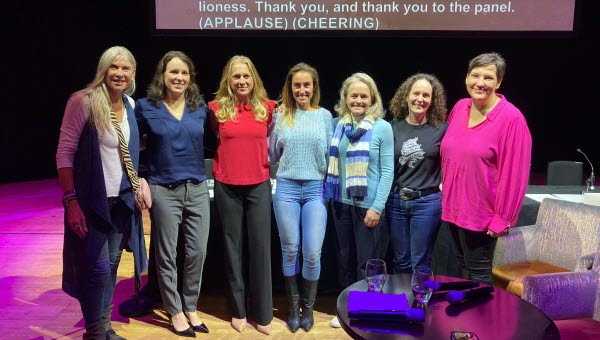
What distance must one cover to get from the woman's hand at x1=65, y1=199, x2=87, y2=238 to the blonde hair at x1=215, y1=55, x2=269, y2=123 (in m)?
0.82

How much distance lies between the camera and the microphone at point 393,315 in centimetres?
173

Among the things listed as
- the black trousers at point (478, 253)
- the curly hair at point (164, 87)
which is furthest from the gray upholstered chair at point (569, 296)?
the curly hair at point (164, 87)

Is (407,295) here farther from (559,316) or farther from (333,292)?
(333,292)

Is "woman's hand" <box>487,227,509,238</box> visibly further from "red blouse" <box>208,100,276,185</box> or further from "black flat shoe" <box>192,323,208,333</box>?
"black flat shoe" <box>192,323,208,333</box>

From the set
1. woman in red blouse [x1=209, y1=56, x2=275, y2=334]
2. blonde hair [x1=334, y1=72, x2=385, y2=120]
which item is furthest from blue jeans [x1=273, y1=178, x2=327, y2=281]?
blonde hair [x1=334, y1=72, x2=385, y2=120]

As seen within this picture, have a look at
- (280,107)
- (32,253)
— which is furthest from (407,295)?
(32,253)

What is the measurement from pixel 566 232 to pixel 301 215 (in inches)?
58.3

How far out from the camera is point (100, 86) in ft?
7.97

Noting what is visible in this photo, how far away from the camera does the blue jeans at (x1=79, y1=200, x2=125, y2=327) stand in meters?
2.46

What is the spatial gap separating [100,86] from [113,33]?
16.9 ft

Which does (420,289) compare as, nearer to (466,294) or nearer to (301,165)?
(466,294)

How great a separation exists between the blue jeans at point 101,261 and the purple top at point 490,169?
1.60m

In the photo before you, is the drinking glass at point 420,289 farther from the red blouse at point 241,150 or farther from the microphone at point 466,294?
the red blouse at point 241,150

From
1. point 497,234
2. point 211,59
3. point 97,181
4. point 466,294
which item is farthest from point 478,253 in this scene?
point 211,59
